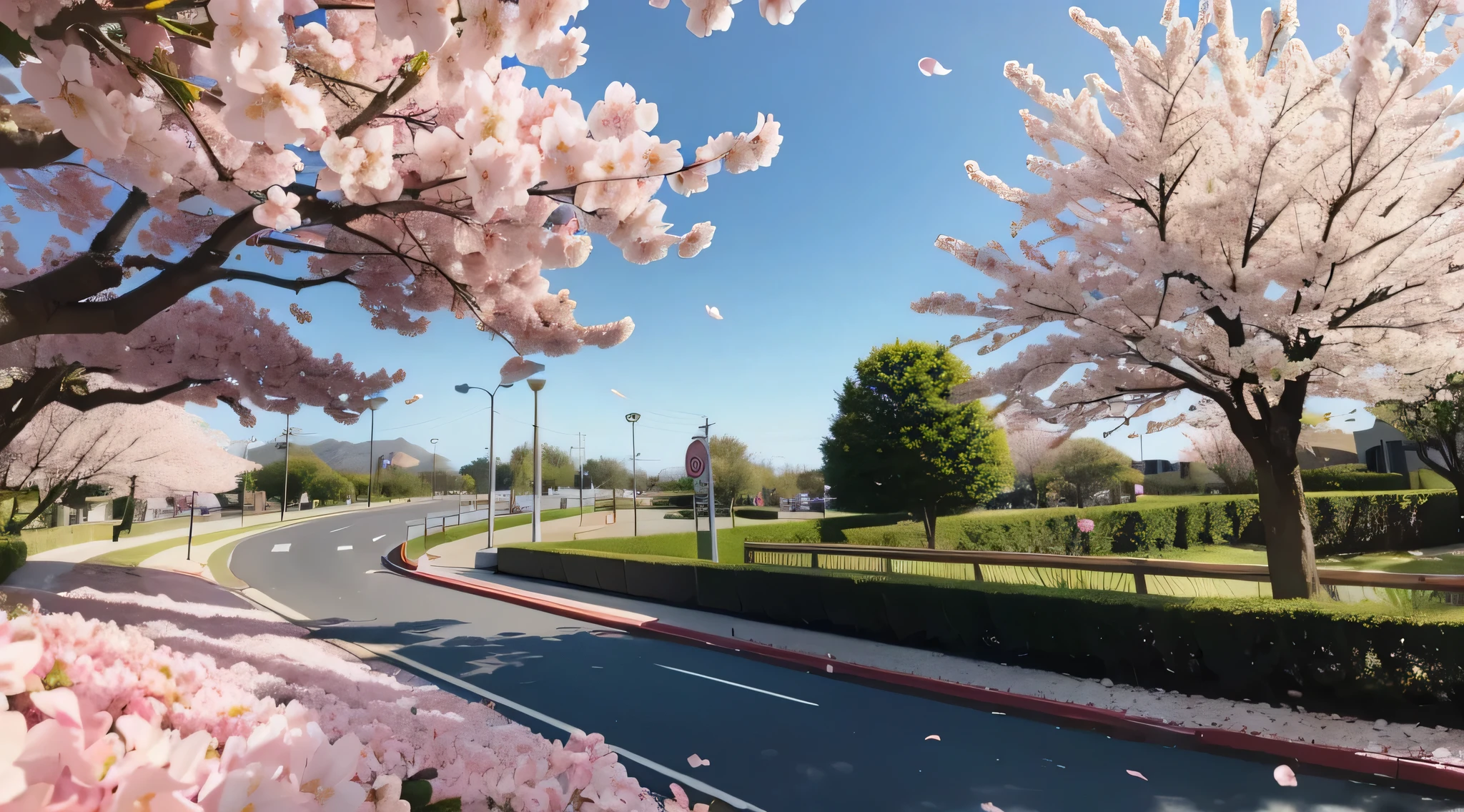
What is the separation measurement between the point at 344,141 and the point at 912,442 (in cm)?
2186

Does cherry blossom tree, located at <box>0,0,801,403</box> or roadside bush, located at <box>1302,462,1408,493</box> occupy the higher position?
cherry blossom tree, located at <box>0,0,801,403</box>

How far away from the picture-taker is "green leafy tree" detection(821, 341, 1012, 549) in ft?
72.7

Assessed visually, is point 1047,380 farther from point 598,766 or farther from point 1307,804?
point 598,766

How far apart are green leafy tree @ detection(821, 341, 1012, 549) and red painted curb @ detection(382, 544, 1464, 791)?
527 inches

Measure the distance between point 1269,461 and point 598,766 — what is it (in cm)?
868

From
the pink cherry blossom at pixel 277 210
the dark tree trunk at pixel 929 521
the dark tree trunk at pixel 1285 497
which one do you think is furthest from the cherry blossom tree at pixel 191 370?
the dark tree trunk at pixel 929 521

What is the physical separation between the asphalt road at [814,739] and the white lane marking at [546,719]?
0.05 meters

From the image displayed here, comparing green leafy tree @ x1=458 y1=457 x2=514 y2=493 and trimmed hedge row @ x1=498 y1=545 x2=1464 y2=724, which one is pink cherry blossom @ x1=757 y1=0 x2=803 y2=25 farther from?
green leafy tree @ x1=458 y1=457 x2=514 y2=493

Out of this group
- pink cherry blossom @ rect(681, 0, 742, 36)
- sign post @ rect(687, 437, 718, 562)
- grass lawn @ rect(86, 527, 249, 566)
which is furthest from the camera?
sign post @ rect(687, 437, 718, 562)

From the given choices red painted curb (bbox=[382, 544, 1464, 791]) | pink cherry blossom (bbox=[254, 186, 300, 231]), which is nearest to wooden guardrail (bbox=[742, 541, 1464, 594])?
red painted curb (bbox=[382, 544, 1464, 791])

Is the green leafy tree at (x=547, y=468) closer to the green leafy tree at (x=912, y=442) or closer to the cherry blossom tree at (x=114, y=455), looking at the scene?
the green leafy tree at (x=912, y=442)

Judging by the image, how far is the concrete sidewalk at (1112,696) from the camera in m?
5.40

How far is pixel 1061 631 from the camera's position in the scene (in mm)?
7629

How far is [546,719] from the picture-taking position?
6.05 m
